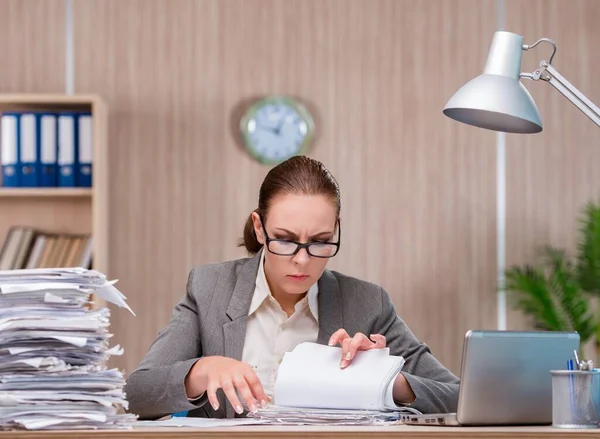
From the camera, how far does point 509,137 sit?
5.10 metres

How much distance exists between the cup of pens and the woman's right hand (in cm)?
53

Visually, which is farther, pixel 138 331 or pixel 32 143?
pixel 138 331

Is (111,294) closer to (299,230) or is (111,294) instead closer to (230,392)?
(230,392)

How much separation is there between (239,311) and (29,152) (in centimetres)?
238

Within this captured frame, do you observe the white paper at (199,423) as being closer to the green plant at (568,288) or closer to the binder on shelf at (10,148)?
the binder on shelf at (10,148)

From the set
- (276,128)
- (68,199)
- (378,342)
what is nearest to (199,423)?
(378,342)

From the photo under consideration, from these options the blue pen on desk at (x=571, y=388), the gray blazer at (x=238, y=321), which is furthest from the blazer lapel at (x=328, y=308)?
the blue pen on desk at (x=571, y=388)

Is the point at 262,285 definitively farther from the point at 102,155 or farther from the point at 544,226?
the point at 544,226

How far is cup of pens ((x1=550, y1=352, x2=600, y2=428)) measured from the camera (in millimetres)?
1677

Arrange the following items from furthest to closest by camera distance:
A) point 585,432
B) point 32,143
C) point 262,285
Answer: point 32,143
point 262,285
point 585,432

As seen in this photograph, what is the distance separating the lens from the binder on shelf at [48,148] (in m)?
4.55

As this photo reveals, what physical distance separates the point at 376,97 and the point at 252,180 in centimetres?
76

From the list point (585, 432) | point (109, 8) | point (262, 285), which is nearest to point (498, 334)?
point (585, 432)

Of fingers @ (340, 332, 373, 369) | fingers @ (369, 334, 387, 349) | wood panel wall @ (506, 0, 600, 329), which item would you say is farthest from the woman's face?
wood panel wall @ (506, 0, 600, 329)
